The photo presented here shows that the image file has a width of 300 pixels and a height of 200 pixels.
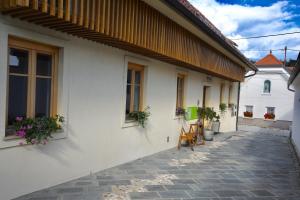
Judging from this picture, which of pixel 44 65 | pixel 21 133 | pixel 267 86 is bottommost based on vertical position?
pixel 21 133

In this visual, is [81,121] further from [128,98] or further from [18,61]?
[128,98]

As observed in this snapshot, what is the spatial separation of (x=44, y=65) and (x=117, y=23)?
1.38 metres

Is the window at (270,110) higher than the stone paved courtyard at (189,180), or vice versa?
the window at (270,110)

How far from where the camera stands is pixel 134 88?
642 cm

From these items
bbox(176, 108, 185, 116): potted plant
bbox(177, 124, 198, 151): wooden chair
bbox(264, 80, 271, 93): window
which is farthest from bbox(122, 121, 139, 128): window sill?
bbox(264, 80, 271, 93): window

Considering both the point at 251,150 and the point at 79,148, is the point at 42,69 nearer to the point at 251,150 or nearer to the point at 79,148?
the point at 79,148

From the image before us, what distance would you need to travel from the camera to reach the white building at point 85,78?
137 inches

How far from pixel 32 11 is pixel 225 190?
4189mm

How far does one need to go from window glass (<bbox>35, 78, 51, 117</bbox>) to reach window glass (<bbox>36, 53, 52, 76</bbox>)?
0.11 meters

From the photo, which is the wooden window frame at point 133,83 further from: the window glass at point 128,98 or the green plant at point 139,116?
the green plant at point 139,116

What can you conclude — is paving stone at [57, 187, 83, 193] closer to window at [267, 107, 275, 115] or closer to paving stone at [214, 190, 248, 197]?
paving stone at [214, 190, 248, 197]

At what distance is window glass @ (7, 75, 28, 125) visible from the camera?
12.0 ft

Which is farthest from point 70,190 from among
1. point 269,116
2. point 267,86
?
point 267,86

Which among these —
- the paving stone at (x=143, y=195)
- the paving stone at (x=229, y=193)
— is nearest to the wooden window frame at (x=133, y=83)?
the paving stone at (x=143, y=195)
